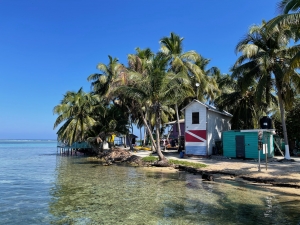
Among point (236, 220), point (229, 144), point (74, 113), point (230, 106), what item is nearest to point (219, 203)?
point (236, 220)

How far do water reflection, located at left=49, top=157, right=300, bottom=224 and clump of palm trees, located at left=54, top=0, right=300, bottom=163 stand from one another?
6359 millimetres

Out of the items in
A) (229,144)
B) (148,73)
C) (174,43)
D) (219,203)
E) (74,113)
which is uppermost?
(174,43)

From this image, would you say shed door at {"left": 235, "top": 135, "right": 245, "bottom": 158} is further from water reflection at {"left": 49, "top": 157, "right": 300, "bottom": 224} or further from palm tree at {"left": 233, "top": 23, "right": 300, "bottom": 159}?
water reflection at {"left": 49, "top": 157, "right": 300, "bottom": 224}

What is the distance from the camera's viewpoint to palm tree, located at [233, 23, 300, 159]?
18969 mm

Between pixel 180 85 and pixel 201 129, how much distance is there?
4.93 meters

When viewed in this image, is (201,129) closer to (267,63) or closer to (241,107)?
(241,107)

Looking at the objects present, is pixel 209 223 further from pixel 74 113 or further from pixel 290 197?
pixel 74 113

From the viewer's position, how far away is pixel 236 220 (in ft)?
24.7

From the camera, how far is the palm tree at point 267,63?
1897 centimetres

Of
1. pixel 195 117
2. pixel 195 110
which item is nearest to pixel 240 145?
pixel 195 117

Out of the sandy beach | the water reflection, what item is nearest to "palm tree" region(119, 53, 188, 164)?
the sandy beach

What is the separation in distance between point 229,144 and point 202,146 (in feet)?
8.52

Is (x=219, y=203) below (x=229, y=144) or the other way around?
below

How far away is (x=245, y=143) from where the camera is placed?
2033cm
